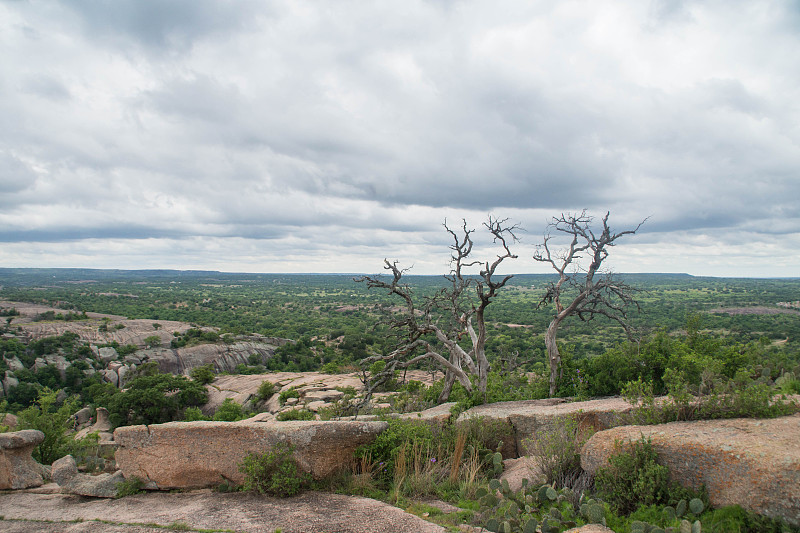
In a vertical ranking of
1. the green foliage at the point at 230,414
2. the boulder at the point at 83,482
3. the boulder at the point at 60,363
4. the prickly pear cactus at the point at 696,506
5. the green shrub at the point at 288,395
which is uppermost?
the prickly pear cactus at the point at 696,506

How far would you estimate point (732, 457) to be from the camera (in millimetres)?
4906

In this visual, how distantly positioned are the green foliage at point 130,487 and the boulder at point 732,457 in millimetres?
7558

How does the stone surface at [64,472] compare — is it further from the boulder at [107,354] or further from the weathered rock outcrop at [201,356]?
the boulder at [107,354]

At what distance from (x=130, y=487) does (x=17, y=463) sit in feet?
10.3

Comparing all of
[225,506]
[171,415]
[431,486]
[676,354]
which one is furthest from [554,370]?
[171,415]

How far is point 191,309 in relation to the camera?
326ft

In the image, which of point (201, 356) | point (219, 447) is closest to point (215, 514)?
Answer: point (219, 447)

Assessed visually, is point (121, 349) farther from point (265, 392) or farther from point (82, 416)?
point (265, 392)

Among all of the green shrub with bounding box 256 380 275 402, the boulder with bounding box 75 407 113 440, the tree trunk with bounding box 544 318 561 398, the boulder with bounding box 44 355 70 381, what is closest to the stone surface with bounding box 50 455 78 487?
the tree trunk with bounding box 544 318 561 398

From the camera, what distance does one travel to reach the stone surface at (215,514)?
5.54 meters

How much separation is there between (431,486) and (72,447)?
10.8 metres

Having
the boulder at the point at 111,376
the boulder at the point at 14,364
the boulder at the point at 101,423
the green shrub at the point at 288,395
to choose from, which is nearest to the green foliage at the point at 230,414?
the green shrub at the point at 288,395

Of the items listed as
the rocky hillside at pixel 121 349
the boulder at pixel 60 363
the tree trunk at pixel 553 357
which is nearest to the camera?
the tree trunk at pixel 553 357

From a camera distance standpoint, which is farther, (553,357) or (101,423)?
(101,423)
